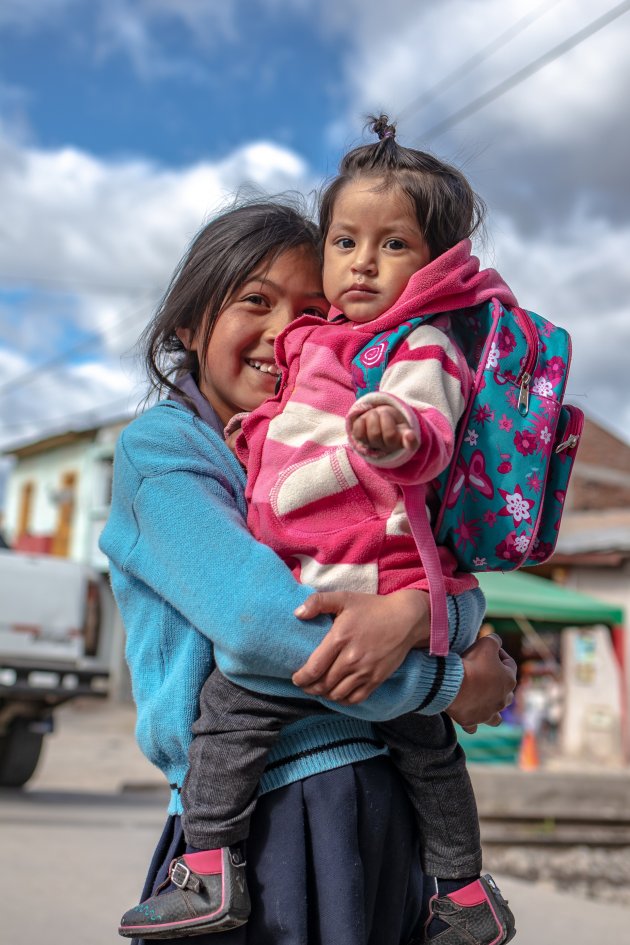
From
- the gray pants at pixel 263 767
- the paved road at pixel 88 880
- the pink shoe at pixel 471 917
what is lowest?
the paved road at pixel 88 880

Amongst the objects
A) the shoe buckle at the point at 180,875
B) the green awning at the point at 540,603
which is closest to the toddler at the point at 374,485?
the shoe buckle at the point at 180,875

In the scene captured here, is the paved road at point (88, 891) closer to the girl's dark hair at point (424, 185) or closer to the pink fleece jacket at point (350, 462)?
the pink fleece jacket at point (350, 462)

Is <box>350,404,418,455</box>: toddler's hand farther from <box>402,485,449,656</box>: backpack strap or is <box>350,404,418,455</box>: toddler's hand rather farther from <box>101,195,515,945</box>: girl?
Result: <box>101,195,515,945</box>: girl

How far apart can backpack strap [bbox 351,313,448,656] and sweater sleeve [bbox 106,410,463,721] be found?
58 mm

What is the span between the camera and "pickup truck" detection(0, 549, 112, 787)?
814cm

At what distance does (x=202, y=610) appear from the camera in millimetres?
1536

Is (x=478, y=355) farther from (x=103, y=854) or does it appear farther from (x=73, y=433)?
(x=73, y=433)

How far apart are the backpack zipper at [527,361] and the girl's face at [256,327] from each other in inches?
17.5

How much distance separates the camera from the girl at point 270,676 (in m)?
1.48

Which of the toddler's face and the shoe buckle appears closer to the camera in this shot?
the shoe buckle

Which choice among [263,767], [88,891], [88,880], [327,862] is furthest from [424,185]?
[88,880]

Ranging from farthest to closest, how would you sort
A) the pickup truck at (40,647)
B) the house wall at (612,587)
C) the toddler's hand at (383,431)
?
1. the house wall at (612,587)
2. the pickup truck at (40,647)
3. the toddler's hand at (383,431)

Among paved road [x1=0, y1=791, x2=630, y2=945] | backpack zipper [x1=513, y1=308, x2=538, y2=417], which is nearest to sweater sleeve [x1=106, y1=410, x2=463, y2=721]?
backpack zipper [x1=513, y1=308, x2=538, y2=417]

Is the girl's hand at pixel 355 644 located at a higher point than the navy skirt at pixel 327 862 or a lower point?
higher
